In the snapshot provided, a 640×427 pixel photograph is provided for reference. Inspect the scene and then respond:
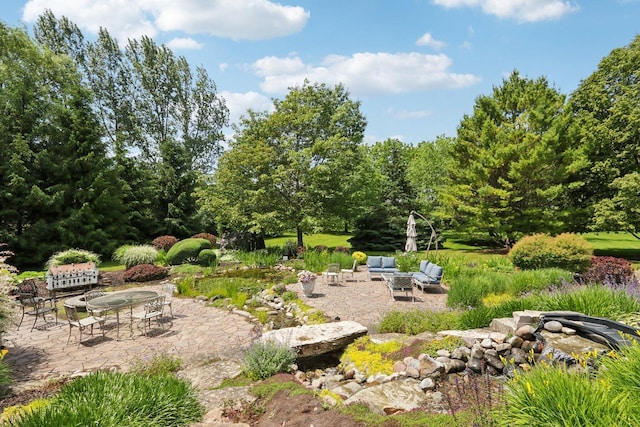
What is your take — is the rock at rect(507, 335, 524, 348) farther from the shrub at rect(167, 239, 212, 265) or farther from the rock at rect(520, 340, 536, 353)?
the shrub at rect(167, 239, 212, 265)

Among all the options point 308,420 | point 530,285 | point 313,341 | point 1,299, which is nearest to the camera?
point 308,420

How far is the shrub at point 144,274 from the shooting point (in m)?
13.3

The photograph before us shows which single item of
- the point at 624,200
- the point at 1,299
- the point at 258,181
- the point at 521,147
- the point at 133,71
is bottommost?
the point at 1,299

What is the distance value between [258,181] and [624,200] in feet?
60.3

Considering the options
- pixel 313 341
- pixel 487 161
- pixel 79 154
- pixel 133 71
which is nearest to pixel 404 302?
pixel 313 341

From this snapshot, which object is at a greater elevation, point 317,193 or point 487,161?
point 487,161

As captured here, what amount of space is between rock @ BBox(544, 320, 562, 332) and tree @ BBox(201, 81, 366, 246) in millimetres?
13079

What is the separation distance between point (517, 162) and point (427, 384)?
1741 centimetres

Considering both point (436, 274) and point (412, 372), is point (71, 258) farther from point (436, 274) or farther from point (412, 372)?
point (412, 372)

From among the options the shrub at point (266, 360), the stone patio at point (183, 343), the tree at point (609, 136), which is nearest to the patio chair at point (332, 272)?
the stone patio at point (183, 343)

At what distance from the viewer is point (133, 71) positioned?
92.5 feet

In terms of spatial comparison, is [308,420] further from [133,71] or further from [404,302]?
[133,71]

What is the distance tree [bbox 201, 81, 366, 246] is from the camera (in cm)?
1783

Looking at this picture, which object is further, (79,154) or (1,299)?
(79,154)
